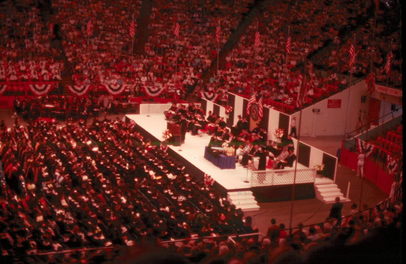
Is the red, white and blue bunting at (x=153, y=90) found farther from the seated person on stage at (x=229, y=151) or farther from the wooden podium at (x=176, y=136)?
the seated person on stage at (x=229, y=151)

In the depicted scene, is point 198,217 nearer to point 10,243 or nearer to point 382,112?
point 10,243

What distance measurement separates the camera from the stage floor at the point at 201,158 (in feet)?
55.9

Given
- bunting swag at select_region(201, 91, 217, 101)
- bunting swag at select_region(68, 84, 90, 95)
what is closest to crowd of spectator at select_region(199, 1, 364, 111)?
bunting swag at select_region(201, 91, 217, 101)

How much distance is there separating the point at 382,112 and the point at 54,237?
18.6 metres

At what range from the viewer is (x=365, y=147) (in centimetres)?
1988

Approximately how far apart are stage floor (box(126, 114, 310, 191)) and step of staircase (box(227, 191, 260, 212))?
20 cm

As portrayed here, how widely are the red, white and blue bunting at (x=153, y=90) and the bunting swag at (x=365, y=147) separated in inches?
441

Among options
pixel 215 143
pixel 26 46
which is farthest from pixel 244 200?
pixel 26 46

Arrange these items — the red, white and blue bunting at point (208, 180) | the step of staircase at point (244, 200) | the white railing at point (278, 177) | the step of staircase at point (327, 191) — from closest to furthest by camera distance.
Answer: the step of staircase at point (244, 200) < the white railing at point (278, 177) < the red, white and blue bunting at point (208, 180) < the step of staircase at point (327, 191)

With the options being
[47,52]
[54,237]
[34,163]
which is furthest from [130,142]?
[47,52]

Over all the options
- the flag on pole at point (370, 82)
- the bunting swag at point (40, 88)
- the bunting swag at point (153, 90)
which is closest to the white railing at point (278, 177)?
the flag on pole at point (370, 82)

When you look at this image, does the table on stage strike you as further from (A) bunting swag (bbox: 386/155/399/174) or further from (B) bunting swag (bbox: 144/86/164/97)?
(B) bunting swag (bbox: 144/86/164/97)

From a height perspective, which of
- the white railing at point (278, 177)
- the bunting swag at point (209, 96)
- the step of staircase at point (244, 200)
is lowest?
the step of staircase at point (244, 200)

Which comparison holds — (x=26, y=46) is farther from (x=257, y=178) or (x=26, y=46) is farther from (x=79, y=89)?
(x=257, y=178)
